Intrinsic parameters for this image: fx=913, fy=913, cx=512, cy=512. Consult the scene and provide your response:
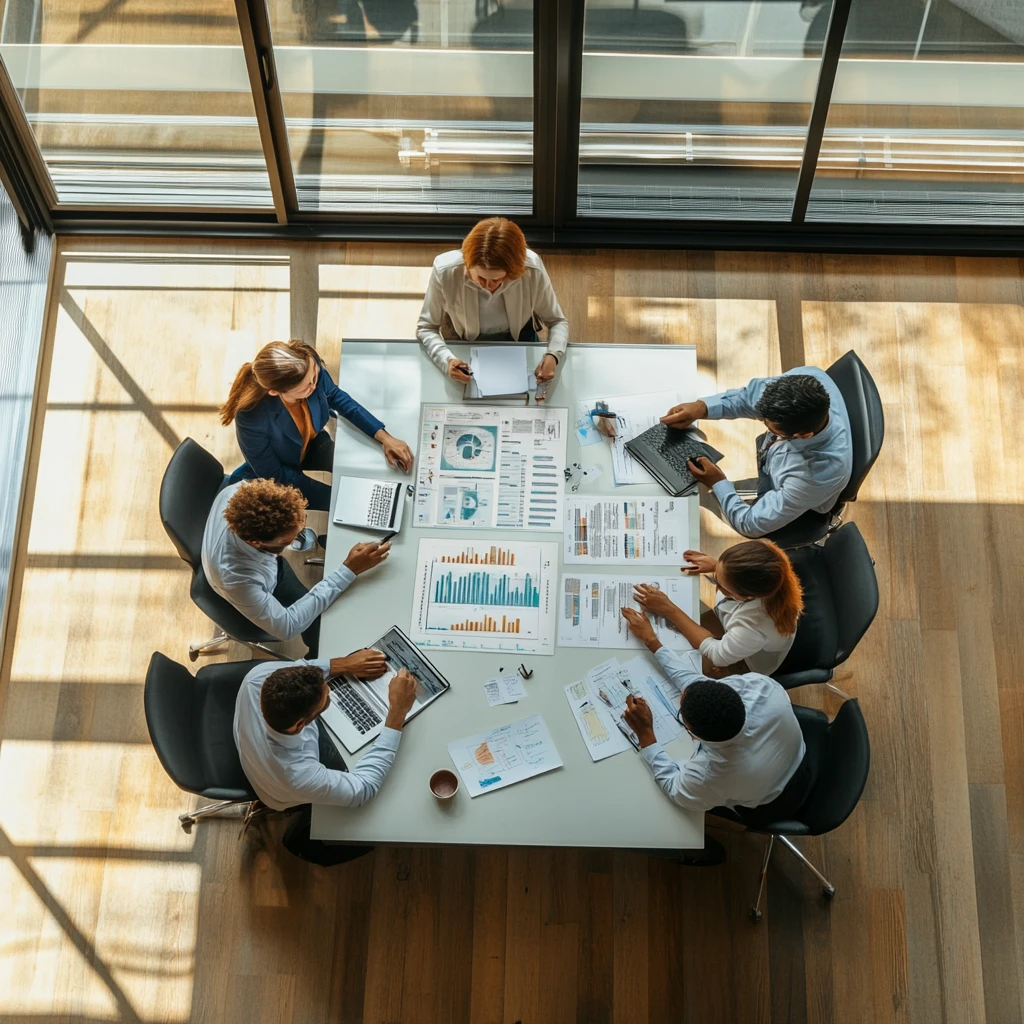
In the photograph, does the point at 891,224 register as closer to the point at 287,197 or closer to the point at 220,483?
the point at 287,197

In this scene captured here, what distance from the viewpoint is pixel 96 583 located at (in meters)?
3.89

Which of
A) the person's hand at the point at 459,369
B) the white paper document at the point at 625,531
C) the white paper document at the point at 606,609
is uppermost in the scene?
the person's hand at the point at 459,369

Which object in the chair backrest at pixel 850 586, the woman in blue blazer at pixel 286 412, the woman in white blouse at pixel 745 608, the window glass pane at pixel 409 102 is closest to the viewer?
the woman in white blouse at pixel 745 608

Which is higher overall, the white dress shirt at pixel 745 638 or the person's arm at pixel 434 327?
the person's arm at pixel 434 327

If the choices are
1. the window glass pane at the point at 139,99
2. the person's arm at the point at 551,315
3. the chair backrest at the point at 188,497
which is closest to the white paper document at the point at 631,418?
the person's arm at the point at 551,315

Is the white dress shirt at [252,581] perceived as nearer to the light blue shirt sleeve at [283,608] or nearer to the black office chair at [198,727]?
the light blue shirt sleeve at [283,608]

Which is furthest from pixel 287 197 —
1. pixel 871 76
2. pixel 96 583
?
pixel 871 76

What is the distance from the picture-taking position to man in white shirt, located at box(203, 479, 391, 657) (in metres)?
2.77

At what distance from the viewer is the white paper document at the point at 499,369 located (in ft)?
10.6

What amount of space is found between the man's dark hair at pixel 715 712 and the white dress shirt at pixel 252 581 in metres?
1.17

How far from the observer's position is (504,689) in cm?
283

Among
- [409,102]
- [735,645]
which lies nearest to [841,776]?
[735,645]

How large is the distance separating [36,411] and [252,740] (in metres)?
2.43

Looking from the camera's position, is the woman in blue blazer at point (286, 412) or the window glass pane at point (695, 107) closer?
the woman in blue blazer at point (286, 412)
